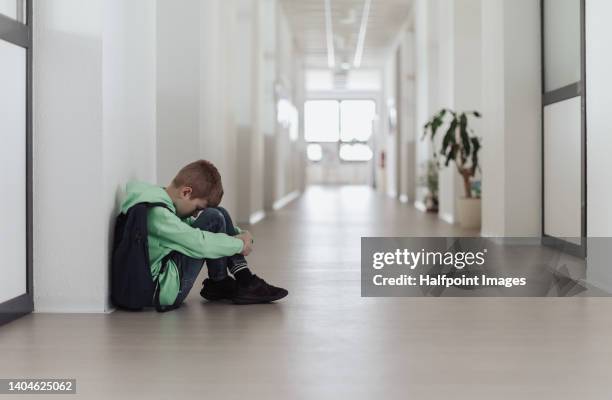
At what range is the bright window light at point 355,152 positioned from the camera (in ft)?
104

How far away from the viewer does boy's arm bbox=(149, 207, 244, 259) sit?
336 centimetres

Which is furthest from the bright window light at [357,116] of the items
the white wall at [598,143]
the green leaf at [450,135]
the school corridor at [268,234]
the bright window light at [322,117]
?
the white wall at [598,143]

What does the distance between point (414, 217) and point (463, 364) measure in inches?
314

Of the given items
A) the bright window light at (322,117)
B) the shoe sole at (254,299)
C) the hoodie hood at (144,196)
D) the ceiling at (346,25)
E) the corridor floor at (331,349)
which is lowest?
the corridor floor at (331,349)

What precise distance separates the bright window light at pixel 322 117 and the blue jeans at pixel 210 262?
27440mm

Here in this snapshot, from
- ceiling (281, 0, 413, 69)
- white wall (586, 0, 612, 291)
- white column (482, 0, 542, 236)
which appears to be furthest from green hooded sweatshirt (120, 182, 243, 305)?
ceiling (281, 0, 413, 69)

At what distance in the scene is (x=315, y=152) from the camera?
105 feet

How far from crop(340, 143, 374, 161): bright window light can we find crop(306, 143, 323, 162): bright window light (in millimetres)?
798

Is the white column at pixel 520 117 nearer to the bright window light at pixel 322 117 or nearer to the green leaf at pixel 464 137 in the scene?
the green leaf at pixel 464 137

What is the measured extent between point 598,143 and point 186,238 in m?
2.28

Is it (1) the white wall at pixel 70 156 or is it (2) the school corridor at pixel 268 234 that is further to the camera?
(1) the white wall at pixel 70 156

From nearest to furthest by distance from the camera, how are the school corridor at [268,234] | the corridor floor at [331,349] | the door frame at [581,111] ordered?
the corridor floor at [331,349] → the school corridor at [268,234] → the door frame at [581,111]

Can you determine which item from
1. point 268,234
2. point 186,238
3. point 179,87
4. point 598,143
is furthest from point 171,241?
point 268,234

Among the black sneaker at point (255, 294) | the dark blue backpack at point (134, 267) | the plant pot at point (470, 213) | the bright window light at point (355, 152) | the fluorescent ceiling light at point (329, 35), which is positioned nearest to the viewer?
the dark blue backpack at point (134, 267)
